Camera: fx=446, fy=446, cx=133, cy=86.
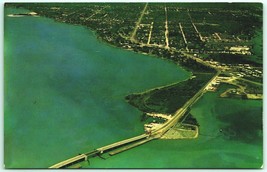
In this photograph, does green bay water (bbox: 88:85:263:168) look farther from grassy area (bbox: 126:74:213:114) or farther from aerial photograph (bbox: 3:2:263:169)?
grassy area (bbox: 126:74:213:114)

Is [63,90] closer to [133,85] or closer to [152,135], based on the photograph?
[133,85]

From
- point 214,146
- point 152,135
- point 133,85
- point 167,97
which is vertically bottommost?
point 214,146

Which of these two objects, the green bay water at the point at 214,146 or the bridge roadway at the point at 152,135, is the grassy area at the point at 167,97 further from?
the green bay water at the point at 214,146

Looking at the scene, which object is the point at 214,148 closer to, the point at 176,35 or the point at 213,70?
the point at 213,70

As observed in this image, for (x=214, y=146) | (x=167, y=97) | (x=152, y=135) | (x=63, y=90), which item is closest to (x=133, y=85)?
(x=167, y=97)

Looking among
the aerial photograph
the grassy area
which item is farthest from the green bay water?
the grassy area

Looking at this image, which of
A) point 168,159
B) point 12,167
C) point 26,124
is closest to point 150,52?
point 168,159
